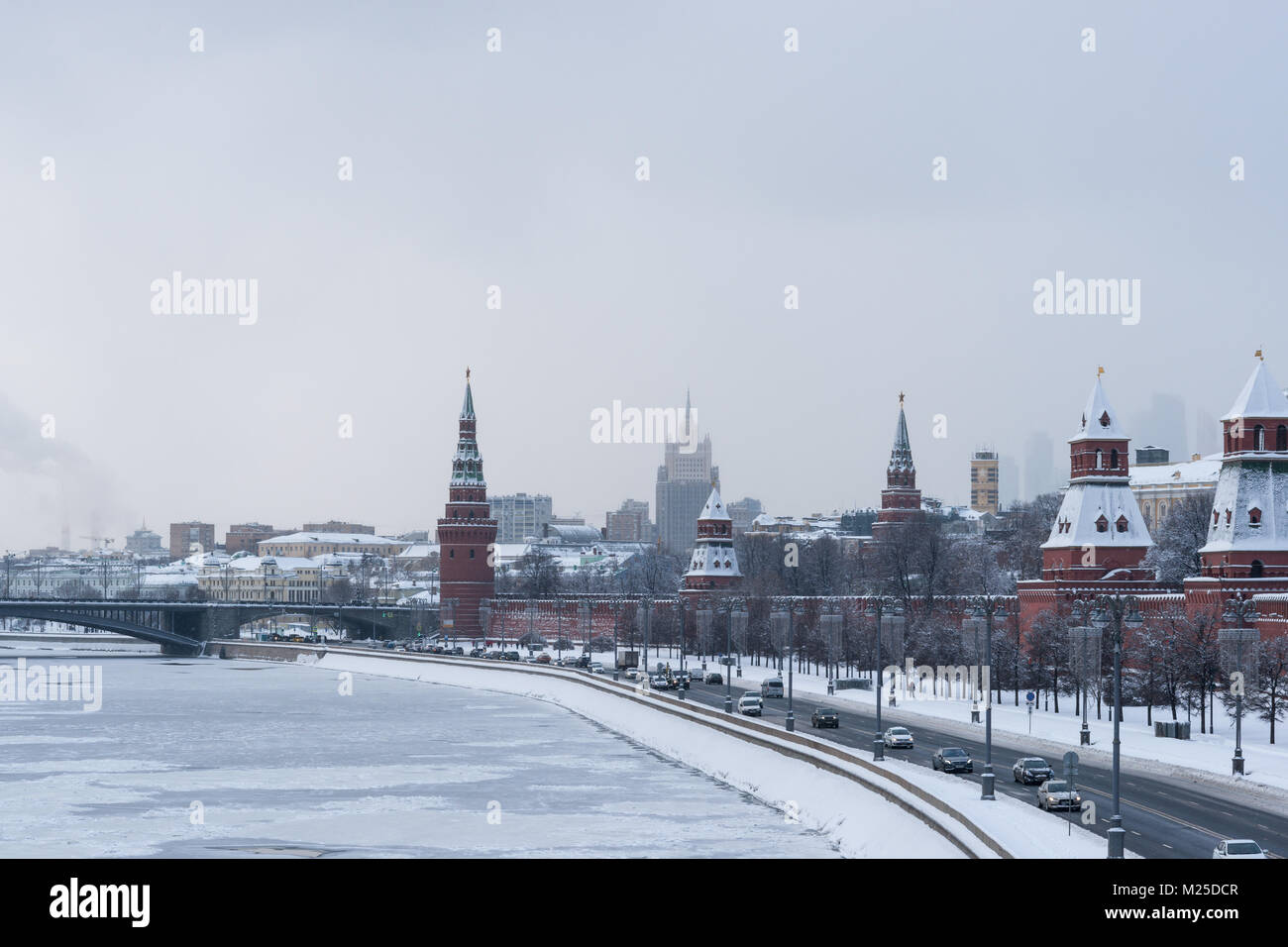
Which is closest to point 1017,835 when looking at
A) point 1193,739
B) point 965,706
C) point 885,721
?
point 1193,739

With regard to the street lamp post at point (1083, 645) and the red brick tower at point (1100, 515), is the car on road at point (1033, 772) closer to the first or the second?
the street lamp post at point (1083, 645)

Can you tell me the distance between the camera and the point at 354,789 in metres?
54.5

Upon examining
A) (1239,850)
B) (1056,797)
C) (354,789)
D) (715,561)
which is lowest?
(354,789)

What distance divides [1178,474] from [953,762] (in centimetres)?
14239

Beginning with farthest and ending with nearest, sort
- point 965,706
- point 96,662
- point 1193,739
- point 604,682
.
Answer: point 96,662 → point 604,682 → point 965,706 → point 1193,739

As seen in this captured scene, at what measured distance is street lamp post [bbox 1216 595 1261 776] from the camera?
176 ft

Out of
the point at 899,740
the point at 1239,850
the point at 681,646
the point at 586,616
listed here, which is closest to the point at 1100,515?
the point at 681,646

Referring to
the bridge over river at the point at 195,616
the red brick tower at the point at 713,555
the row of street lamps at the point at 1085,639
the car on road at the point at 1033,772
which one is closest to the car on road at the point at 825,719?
the row of street lamps at the point at 1085,639

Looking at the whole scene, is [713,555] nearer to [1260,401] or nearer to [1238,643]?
[1260,401]

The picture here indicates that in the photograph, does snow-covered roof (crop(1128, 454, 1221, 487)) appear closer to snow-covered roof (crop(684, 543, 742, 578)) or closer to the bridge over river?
snow-covered roof (crop(684, 543, 742, 578))

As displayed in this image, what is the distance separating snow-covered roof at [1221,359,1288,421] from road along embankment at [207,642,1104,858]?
97.4ft

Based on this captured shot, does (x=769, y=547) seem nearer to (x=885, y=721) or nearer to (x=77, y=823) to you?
(x=885, y=721)

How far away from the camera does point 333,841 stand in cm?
4312
